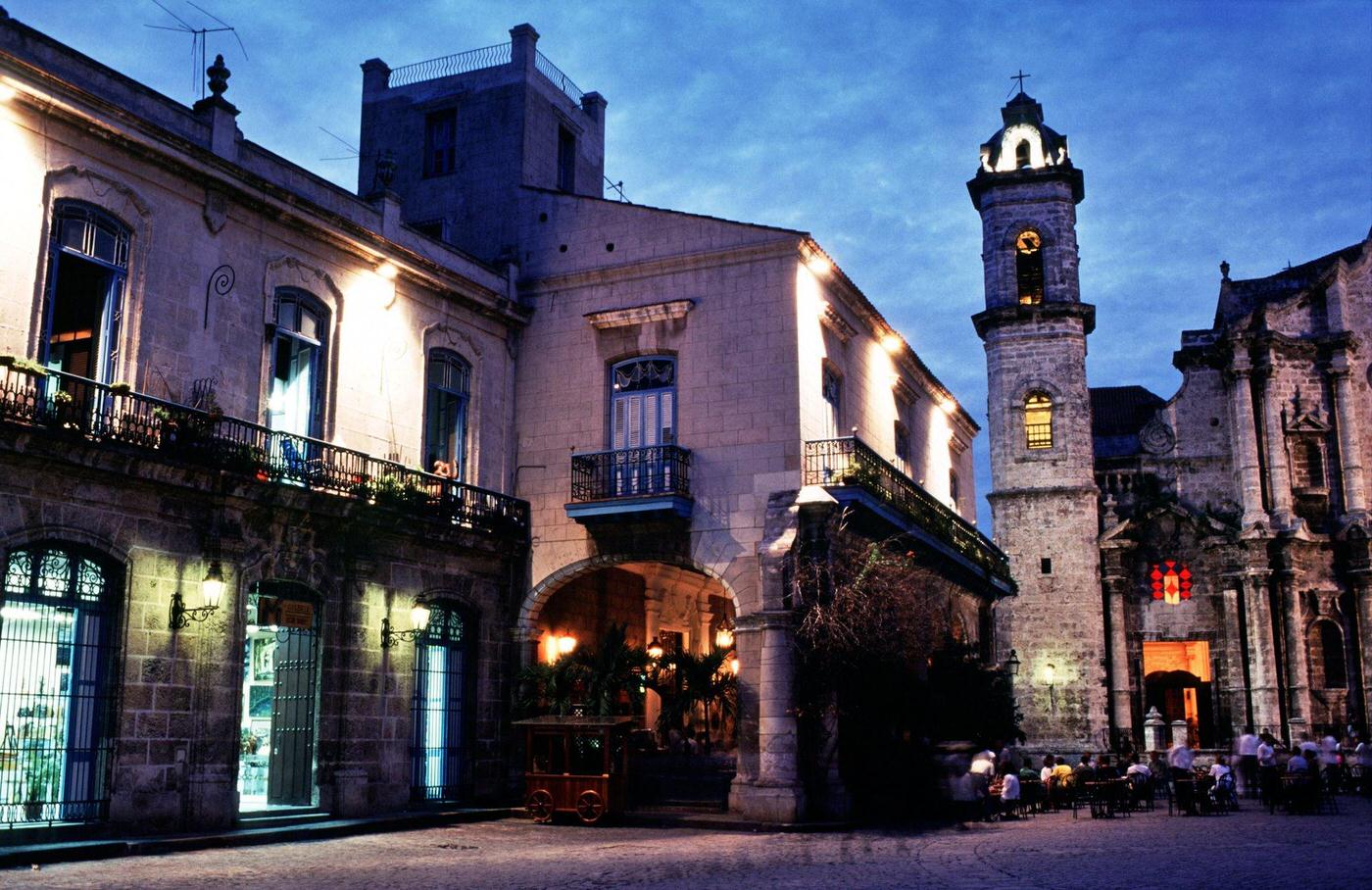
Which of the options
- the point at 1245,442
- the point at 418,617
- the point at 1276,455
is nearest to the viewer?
the point at 418,617

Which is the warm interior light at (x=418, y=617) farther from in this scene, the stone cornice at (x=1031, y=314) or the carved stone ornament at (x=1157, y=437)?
the carved stone ornament at (x=1157, y=437)

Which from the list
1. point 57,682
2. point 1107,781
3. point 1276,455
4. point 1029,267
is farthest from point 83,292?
point 1276,455

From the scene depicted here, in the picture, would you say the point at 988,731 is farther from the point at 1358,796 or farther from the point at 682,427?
the point at 682,427

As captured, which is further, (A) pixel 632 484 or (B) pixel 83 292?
(A) pixel 632 484

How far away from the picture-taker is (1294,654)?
119 ft

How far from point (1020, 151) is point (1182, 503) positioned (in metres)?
11.8

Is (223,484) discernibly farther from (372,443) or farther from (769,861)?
(769,861)

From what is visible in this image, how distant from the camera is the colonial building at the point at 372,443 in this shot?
52.3 feet

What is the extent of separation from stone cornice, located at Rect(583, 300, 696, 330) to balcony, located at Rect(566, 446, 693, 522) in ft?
8.13

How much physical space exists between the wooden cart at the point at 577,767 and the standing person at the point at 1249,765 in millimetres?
13693

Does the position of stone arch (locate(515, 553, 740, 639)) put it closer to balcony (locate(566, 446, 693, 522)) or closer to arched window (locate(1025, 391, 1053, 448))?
balcony (locate(566, 446, 693, 522))

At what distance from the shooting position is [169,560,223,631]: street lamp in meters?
16.8

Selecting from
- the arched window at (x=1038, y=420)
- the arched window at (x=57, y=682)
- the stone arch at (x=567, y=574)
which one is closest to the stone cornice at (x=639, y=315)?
the stone arch at (x=567, y=574)

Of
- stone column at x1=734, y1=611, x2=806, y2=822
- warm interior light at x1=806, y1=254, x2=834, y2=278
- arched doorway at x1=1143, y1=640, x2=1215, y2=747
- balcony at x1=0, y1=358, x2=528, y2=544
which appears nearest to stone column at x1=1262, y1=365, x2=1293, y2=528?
arched doorway at x1=1143, y1=640, x2=1215, y2=747
